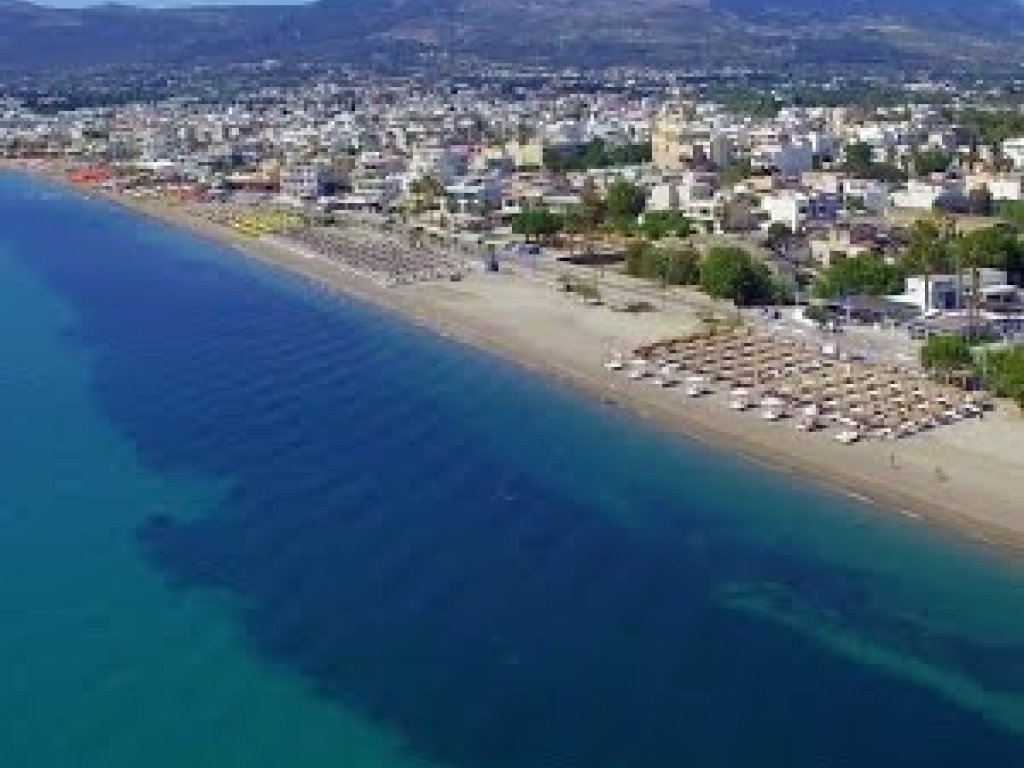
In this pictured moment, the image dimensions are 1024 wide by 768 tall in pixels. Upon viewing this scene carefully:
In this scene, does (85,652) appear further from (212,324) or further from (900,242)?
(900,242)

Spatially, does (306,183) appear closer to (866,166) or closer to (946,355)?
(866,166)

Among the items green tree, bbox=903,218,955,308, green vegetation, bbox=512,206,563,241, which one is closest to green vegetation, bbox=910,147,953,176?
green vegetation, bbox=512,206,563,241

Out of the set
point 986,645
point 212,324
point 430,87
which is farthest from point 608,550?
point 430,87

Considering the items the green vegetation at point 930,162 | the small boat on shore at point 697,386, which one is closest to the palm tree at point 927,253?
the small boat on shore at point 697,386

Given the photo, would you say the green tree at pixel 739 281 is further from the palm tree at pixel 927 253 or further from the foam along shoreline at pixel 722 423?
the palm tree at pixel 927 253

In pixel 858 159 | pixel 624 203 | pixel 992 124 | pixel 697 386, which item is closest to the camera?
pixel 697 386

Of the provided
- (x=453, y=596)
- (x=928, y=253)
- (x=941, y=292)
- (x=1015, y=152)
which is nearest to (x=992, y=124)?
(x=1015, y=152)
